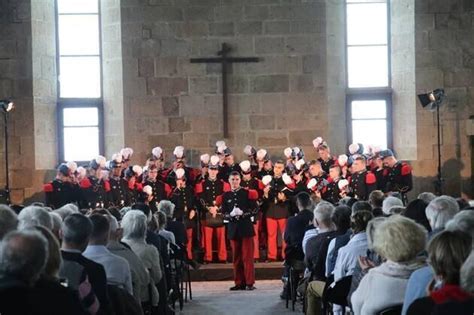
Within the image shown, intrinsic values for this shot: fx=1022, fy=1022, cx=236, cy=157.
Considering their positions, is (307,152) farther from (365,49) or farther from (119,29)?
(119,29)

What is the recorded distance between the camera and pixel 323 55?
17828 mm

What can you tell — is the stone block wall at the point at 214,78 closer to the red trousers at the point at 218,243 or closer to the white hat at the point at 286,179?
the white hat at the point at 286,179

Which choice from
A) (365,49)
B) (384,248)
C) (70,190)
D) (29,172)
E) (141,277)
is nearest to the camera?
(384,248)

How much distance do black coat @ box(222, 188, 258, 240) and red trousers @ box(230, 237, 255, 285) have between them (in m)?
0.11

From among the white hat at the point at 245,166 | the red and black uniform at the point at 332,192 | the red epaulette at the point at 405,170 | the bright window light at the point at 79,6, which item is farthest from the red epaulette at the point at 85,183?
the red epaulette at the point at 405,170

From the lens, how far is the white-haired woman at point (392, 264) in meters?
5.60

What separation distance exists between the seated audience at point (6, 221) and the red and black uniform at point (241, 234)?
25.1ft

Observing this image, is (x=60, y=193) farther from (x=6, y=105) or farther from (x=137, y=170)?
(x=6, y=105)

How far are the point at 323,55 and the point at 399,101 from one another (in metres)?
1.75

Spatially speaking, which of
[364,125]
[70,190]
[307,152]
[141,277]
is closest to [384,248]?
[141,277]

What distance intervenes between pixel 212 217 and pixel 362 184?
7.94 feet

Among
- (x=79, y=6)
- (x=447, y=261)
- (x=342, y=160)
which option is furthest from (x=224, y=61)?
(x=447, y=261)

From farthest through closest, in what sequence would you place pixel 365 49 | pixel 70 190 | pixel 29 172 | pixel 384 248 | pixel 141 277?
pixel 365 49, pixel 29 172, pixel 70 190, pixel 141 277, pixel 384 248

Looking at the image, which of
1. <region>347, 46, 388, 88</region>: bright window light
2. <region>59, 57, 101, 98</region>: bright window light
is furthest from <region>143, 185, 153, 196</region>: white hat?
<region>347, 46, 388, 88</region>: bright window light
